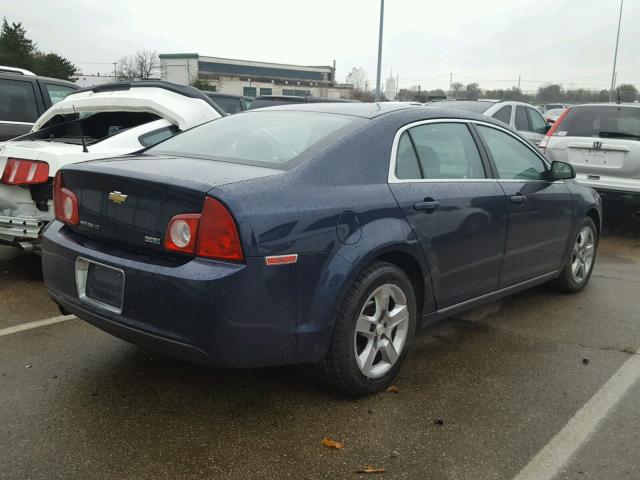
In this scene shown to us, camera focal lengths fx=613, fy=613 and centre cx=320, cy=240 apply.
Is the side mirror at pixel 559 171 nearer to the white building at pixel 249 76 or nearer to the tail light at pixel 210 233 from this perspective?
the tail light at pixel 210 233

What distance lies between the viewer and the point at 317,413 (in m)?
3.12

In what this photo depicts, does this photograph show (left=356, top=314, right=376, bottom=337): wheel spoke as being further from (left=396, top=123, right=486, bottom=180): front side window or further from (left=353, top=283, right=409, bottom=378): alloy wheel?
(left=396, top=123, right=486, bottom=180): front side window

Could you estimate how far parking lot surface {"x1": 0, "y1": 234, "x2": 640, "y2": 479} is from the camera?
2662mm

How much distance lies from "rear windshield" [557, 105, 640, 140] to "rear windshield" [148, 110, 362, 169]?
557 cm

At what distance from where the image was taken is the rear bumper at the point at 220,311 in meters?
2.65

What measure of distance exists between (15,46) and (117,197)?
5135 cm

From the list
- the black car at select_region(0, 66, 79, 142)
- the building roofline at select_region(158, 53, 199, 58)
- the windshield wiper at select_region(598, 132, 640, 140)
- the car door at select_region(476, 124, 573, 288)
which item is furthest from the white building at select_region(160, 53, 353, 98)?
the car door at select_region(476, 124, 573, 288)

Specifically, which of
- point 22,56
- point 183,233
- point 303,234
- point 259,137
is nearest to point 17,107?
point 259,137

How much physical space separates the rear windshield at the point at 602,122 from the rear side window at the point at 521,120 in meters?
2.92

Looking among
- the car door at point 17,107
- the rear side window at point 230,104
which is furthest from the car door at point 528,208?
the rear side window at point 230,104

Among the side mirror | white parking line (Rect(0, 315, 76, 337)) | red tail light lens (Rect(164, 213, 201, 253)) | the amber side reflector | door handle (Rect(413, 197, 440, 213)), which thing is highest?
the side mirror

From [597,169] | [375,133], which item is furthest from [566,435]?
[597,169]

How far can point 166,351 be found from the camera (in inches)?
110

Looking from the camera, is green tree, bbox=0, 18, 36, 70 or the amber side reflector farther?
green tree, bbox=0, 18, 36, 70
